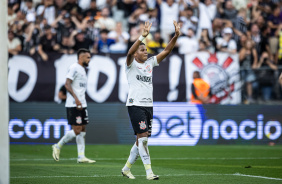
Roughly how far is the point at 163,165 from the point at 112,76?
7470mm

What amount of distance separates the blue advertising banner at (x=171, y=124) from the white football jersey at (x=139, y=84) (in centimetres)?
904

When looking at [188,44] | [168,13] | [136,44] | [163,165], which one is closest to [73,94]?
[163,165]

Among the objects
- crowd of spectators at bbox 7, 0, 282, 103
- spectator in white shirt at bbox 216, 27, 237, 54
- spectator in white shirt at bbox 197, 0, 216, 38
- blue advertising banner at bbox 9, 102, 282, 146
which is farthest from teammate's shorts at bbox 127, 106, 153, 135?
spectator in white shirt at bbox 197, 0, 216, 38

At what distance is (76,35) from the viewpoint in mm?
20625

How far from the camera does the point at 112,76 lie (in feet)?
66.2

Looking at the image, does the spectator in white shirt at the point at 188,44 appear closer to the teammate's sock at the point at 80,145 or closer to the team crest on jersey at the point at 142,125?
the teammate's sock at the point at 80,145

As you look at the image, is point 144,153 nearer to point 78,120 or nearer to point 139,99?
point 139,99

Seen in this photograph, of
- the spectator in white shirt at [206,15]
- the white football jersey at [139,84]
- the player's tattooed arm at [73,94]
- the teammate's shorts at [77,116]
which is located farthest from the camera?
the spectator in white shirt at [206,15]

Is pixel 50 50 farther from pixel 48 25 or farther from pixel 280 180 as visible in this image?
pixel 280 180

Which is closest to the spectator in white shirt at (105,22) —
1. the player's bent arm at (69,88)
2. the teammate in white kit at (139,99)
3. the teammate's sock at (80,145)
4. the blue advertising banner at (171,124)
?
the blue advertising banner at (171,124)

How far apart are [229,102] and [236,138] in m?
1.33

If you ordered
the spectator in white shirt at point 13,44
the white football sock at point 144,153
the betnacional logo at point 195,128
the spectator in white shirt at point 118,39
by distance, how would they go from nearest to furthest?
the white football sock at point 144,153
the betnacional logo at point 195,128
the spectator in white shirt at point 13,44
the spectator in white shirt at point 118,39

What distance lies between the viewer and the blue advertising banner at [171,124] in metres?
19.5

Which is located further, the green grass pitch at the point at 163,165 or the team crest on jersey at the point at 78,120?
the team crest on jersey at the point at 78,120
